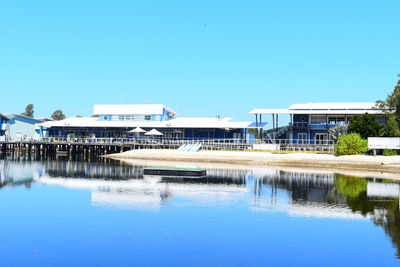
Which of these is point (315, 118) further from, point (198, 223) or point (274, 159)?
point (198, 223)

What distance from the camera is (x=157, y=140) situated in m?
75.1

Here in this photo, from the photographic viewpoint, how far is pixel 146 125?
253 ft

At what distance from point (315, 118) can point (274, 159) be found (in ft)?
40.1

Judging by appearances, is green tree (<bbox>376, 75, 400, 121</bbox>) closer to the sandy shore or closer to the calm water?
the sandy shore

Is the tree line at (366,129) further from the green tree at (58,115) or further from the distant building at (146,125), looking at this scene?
the green tree at (58,115)

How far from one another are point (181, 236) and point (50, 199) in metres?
12.5

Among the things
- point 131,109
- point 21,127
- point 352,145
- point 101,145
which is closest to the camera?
point 352,145

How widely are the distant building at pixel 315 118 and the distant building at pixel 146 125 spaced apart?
4.65 meters

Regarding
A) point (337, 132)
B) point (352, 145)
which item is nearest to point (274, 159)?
point (352, 145)

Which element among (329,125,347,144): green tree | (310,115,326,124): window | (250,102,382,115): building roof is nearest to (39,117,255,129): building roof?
(250,102,382,115): building roof

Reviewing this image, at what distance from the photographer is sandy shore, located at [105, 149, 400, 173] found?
171 feet

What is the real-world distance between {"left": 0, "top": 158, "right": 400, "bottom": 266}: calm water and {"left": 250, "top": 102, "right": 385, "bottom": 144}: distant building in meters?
28.5

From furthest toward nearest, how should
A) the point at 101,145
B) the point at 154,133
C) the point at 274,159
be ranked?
the point at 101,145
the point at 154,133
the point at 274,159

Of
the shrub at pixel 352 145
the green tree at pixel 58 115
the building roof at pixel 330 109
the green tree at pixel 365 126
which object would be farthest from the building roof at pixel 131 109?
the green tree at pixel 58 115
